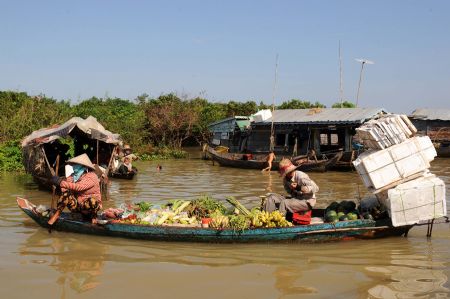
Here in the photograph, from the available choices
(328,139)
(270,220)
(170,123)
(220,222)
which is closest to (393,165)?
(270,220)

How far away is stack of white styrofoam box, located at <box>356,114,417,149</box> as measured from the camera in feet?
23.3

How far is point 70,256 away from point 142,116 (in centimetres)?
2220

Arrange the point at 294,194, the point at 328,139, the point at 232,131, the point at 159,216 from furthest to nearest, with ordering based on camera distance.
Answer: the point at 232,131 < the point at 328,139 < the point at 159,216 < the point at 294,194

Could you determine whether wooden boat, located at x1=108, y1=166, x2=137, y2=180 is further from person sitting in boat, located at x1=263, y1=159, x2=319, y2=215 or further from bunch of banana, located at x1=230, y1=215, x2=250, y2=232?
bunch of banana, located at x1=230, y1=215, x2=250, y2=232

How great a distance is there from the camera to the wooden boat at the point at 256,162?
60.2 ft

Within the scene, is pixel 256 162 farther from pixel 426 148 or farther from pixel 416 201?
pixel 416 201

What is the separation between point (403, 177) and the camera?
698 centimetres

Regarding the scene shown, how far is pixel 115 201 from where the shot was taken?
478 inches

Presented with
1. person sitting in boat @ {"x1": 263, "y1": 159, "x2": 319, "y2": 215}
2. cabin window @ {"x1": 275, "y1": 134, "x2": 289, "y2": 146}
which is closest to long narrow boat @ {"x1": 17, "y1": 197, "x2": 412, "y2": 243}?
person sitting in boat @ {"x1": 263, "y1": 159, "x2": 319, "y2": 215}

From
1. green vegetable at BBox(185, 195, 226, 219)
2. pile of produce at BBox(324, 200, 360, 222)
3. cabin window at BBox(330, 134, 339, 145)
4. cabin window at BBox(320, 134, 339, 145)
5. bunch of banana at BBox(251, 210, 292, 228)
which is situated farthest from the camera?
cabin window at BBox(330, 134, 339, 145)

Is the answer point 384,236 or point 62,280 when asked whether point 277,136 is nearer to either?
point 384,236

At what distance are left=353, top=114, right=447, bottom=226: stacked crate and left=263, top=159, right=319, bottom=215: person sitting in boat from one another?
0.84 m

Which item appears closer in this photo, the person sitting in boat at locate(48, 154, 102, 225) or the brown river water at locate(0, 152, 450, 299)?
the brown river water at locate(0, 152, 450, 299)

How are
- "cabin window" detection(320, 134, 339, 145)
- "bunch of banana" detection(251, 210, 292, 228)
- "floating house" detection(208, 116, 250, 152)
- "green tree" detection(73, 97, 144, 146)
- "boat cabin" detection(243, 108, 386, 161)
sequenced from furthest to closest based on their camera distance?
"green tree" detection(73, 97, 144, 146) < "floating house" detection(208, 116, 250, 152) < "cabin window" detection(320, 134, 339, 145) < "boat cabin" detection(243, 108, 386, 161) < "bunch of banana" detection(251, 210, 292, 228)
